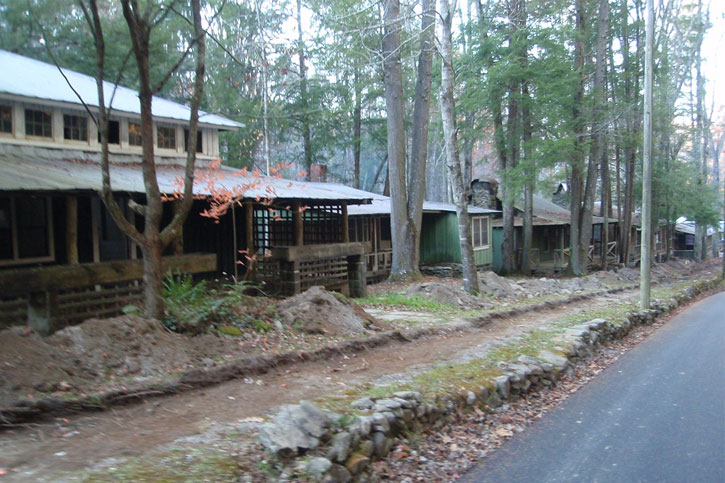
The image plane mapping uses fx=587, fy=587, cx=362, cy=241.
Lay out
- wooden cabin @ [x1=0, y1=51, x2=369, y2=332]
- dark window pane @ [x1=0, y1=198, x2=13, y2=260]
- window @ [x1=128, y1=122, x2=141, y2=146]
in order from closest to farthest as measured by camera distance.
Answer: wooden cabin @ [x1=0, y1=51, x2=369, y2=332] < dark window pane @ [x1=0, y1=198, x2=13, y2=260] < window @ [x1=128, y1=122, x2=141, y2=146]

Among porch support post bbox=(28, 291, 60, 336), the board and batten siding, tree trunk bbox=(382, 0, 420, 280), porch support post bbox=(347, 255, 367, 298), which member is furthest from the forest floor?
the board and batten siding

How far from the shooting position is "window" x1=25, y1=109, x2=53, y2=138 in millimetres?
13430

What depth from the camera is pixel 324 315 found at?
394 inches

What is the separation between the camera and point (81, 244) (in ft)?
44.3

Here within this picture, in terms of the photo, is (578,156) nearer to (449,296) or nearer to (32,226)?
(449,296)

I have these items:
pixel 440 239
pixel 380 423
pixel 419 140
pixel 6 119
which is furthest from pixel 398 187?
pixel 380 423

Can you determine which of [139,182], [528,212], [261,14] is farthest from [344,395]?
[261,14]

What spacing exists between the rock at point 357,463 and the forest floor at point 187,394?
0.20m

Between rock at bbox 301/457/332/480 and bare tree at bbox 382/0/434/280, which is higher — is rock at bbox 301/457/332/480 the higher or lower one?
the lower one

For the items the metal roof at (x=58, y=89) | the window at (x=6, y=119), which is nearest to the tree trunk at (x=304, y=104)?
the metal roof at (x=58, y=89)

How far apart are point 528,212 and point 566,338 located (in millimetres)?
18369

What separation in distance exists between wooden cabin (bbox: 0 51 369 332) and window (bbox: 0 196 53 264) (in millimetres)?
20

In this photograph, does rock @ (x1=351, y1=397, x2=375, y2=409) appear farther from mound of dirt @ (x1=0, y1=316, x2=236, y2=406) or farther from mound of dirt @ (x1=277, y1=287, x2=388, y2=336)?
mound of dirt @ (x1=277, y1=287, x2=388, y2=336)

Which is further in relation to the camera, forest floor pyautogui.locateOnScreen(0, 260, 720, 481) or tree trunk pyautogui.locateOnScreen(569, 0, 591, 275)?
tree trunk pyautogui.locateOnScreen(569, 0, 591, 275)
